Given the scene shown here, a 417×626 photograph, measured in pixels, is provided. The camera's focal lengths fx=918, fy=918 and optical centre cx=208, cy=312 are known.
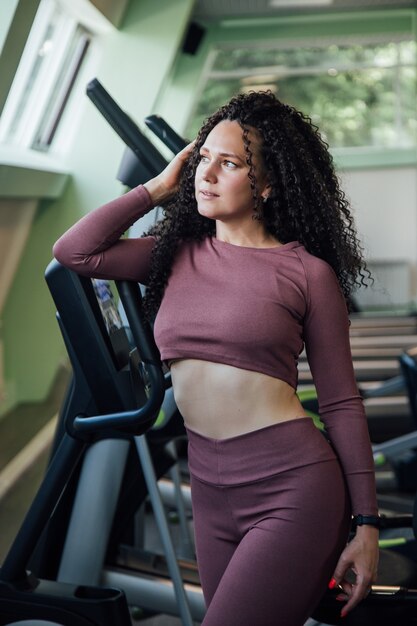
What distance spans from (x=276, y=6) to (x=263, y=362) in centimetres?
770

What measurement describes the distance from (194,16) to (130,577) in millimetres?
7257

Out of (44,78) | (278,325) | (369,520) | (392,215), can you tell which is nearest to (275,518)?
(369,520)

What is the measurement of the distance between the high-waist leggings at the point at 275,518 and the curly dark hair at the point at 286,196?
0.31m

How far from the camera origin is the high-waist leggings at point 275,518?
1.41m

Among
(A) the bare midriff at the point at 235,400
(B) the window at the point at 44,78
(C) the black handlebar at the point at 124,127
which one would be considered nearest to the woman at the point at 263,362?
(A) the bare midriff at the point at 235,400

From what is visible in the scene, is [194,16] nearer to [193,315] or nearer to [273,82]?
[273,82]

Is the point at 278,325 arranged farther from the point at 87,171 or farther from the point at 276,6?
the point at 276,6

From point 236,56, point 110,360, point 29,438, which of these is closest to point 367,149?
point 236,56

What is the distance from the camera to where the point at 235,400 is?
4.80 feet

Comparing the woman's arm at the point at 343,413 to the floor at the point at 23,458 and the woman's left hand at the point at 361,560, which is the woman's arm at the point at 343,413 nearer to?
the woman's left hand at the point at 361,560

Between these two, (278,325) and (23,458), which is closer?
(278,325)

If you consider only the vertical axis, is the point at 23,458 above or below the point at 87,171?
below

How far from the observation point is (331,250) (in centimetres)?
158

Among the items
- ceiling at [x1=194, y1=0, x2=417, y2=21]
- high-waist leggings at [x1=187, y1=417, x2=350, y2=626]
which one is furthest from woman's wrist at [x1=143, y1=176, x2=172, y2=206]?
ceiling at [x1=194, y1=0, x2=417, y2=21]
